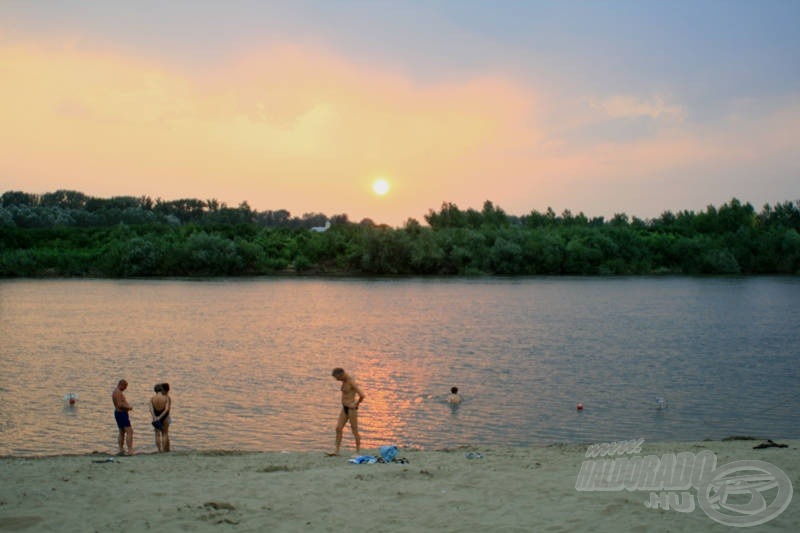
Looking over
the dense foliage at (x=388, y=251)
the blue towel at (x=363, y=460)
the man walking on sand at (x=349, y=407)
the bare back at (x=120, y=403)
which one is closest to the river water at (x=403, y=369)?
the bare back at (x=120, y=403)

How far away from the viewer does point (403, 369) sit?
30766 mm

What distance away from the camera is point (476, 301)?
67.1 metres

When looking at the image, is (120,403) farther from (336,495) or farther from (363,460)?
(336,495)

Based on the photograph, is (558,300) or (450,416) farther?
(558,300)

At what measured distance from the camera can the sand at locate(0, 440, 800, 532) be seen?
10.5 m

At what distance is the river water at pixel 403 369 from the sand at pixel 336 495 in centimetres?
376

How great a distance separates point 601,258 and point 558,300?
49.4 m

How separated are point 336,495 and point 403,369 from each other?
1867 centimetres

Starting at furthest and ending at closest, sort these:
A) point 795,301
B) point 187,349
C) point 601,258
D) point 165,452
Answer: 1. point 601,258
2. point 795,301
3. point 187,349
4. point 165,452

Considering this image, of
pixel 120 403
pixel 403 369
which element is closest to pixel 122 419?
pixel 120 403

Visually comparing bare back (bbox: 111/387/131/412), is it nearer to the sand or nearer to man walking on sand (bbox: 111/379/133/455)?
man walking on sand (bbox: 111/379/133/455)

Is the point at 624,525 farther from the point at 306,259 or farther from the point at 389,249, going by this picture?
the point at 306,259

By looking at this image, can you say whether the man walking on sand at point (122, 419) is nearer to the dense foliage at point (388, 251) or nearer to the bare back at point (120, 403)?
the bare back at point (120, 403)

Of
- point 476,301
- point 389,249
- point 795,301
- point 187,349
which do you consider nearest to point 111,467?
point 187,349
